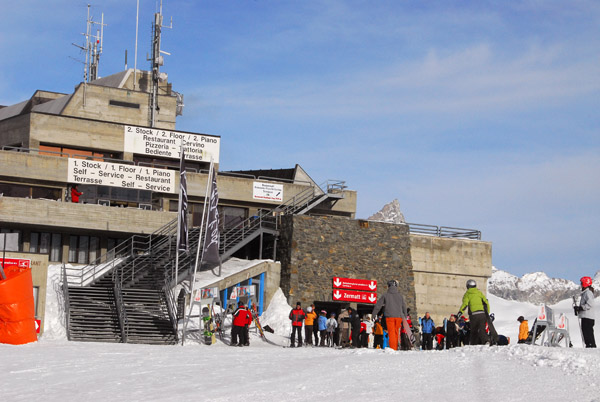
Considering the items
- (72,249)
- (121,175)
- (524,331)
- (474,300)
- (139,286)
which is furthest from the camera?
(121,175)

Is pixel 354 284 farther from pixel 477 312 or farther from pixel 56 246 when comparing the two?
pixel 477 312

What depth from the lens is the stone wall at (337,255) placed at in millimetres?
38969

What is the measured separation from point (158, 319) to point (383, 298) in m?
13.7

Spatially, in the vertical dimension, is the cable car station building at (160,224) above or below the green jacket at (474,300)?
above

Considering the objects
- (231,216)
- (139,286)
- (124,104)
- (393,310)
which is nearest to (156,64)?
(124,104)

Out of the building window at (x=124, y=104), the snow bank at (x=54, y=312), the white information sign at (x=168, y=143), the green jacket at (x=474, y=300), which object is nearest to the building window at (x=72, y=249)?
the snow bank at (x=54, y=312)

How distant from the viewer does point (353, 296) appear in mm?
39938

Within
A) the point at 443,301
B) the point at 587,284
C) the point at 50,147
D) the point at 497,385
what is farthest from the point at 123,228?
the point at 497,385

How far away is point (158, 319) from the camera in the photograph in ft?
103

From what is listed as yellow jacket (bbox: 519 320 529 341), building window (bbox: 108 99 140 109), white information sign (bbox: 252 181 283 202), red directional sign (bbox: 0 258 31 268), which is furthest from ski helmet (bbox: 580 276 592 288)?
building window (bbox: 108 99 140 109)

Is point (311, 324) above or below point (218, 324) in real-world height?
above

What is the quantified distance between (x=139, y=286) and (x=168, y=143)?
39.1ft

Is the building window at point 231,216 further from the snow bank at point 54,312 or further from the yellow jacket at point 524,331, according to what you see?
the yellow jacket at point 524,331

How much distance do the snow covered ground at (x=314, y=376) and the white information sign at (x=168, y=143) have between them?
27.2 metres
